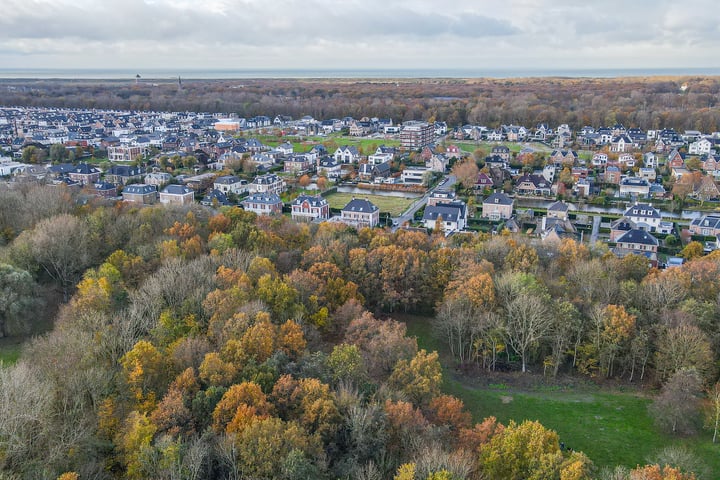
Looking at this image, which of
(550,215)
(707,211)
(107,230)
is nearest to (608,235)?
(550,215)

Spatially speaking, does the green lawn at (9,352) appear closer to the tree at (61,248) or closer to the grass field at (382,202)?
the tree at (61,248)

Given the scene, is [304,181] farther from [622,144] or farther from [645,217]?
[622,144]

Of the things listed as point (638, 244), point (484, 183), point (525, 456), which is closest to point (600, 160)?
point (484, 183)

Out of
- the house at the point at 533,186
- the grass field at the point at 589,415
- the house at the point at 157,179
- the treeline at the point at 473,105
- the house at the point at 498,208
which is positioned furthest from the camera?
the treeline at the point at 473,105

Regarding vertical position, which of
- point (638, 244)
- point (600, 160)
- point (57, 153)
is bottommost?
point (638, 244)

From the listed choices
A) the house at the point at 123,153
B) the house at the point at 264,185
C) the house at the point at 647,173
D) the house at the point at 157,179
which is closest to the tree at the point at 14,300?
the house at the point at 264,185

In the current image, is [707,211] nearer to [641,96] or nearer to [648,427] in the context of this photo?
[648,427]
